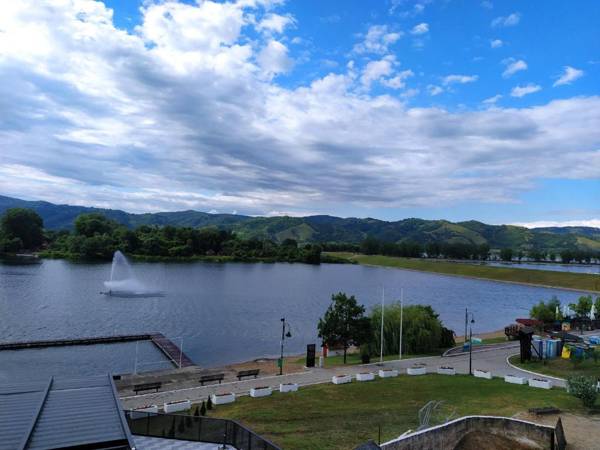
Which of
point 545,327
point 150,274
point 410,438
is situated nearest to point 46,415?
point 410,438

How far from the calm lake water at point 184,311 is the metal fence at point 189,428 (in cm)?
2460

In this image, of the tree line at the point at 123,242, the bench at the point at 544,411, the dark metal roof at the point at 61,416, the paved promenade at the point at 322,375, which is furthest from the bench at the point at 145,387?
the tree line at the point at 123,242

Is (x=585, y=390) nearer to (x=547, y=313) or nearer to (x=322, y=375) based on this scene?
(x=322, y=375)

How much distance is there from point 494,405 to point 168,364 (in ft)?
90.1

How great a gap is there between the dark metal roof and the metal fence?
3.21m

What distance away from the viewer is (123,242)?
481 ft

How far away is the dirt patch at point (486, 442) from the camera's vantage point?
1814 cm

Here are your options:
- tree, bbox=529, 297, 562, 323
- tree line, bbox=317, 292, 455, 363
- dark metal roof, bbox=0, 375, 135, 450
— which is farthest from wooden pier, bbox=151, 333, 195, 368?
tree, bbox=529, 297, 562, 323

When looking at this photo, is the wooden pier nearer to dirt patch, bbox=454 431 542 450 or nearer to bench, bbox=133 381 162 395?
bench, bbox=133 381 162 395

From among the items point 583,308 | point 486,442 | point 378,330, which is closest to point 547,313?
point 583,308

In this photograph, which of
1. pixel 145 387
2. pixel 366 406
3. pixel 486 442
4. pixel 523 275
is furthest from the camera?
pixel 523 275

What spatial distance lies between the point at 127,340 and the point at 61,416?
40.5 metres

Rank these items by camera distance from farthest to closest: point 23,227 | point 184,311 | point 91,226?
point 91,226 → point 23,227 → point 184,311

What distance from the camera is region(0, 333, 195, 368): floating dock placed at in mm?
40719
